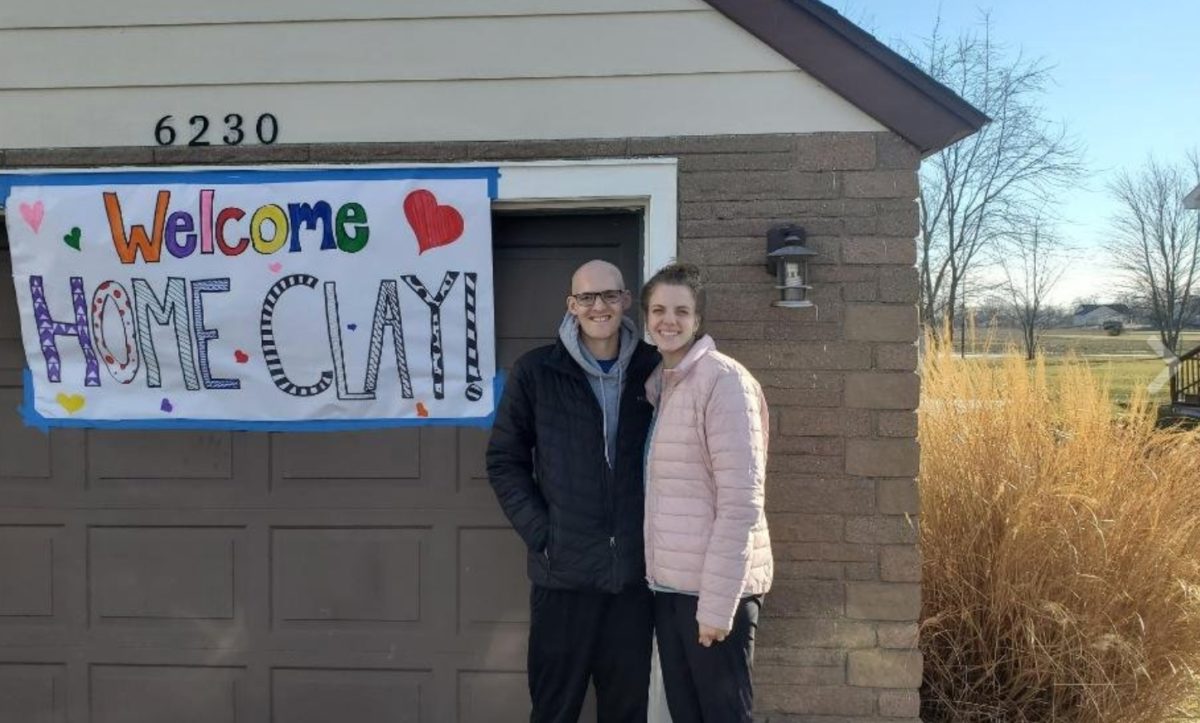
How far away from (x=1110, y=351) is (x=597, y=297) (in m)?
12.7

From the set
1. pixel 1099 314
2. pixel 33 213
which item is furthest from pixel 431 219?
pixel 1099 314

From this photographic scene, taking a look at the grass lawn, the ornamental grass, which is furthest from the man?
the grass lawn

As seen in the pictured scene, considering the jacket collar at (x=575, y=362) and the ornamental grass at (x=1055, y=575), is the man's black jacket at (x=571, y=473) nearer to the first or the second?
the jacket collar at (x=575, y=362)

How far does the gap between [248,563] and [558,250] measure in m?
1.77

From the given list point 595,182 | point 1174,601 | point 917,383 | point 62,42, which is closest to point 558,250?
point 595,182

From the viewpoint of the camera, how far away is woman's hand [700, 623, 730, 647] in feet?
7.80

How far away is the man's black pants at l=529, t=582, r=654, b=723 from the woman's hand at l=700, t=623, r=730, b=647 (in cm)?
32

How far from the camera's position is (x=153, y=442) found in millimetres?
3594

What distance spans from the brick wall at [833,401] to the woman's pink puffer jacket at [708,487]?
0.68 metres

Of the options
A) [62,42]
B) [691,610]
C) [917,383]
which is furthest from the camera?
[62,42]

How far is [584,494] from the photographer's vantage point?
2.63 metres

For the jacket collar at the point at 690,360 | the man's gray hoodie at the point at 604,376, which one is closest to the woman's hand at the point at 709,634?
the man's gray hoodie at the point at 604,376

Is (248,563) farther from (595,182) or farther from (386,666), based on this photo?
(595,182)

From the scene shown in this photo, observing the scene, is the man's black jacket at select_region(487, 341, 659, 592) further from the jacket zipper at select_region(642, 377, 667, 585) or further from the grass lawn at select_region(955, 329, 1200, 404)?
the grass lawn at select_region(955, 329, 1200, 404)
